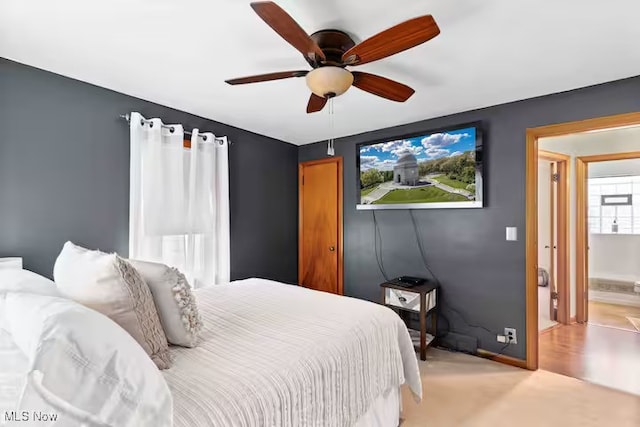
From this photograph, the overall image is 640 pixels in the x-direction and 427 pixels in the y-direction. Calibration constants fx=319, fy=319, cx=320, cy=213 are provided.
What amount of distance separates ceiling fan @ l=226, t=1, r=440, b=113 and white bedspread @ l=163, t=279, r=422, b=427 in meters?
1.31

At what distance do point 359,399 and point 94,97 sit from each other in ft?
9.47

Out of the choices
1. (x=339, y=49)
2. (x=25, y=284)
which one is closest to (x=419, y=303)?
(x=339, y=49)

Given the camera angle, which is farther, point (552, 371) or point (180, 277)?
point (552, 371)

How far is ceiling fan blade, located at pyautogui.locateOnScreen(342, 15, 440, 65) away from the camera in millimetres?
1376

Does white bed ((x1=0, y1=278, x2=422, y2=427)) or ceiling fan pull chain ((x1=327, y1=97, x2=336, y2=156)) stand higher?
ceiling fan pull chain ((x1=327, y1=97, x2=336, y2=156))

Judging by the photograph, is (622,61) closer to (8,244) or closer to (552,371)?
(552,371)

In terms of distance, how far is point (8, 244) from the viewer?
7.06 feet

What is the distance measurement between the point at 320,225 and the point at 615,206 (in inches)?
183

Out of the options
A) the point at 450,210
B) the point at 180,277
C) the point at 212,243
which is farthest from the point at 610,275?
the point at 180,277

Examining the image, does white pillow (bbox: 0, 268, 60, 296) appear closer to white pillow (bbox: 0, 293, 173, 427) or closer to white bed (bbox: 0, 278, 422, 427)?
white bed (bbox: 0, 278, 422, 427)

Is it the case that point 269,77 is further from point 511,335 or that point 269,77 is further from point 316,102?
point 511,335

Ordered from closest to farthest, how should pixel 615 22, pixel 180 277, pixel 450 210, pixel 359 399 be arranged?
pixel 180 277 < pixel 359 399 < pixel 615 22 < pixel 450 210

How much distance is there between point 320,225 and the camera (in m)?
4.31

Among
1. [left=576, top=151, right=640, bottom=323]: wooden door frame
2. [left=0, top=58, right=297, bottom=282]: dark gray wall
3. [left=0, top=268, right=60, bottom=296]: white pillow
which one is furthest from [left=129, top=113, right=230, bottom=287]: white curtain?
[left=576, top=151, right=640, bottom=323]: wooden door frame
